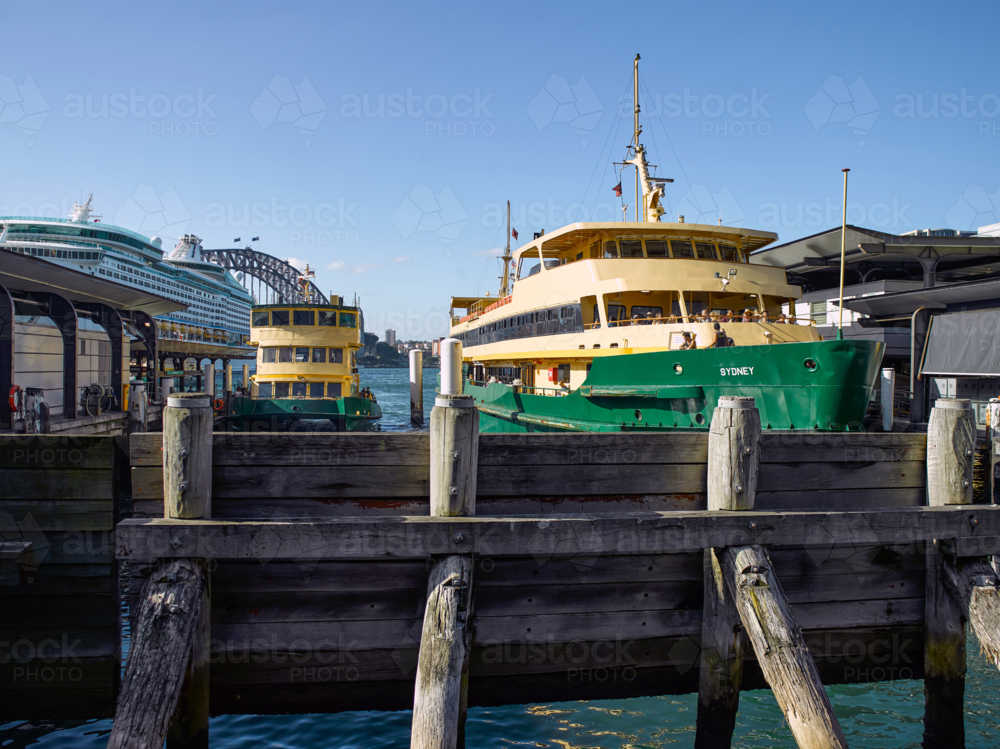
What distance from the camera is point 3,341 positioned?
46.0ft

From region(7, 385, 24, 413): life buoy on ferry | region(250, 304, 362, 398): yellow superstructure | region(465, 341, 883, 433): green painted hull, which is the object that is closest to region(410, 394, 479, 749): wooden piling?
region(465, 341, 883, 433): green painted hull

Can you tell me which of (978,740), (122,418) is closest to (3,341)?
(122,418)

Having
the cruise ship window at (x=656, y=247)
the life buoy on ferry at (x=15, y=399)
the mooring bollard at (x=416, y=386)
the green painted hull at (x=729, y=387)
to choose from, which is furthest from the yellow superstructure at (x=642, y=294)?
the life buoy on ferry at (x=15, y=399)

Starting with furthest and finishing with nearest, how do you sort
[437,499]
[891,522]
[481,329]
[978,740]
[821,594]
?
[481,329], [978,740], [821,594], [891,522], [437,499]

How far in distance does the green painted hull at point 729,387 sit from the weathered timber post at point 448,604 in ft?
21.9

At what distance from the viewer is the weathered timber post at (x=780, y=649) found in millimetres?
3422

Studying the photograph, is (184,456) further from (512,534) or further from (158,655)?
(512,534)

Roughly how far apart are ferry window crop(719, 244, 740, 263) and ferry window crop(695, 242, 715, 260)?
12.4 inches

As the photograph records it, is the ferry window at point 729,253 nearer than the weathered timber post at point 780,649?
No

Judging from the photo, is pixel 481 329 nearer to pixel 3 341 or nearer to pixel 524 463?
pixel 3 341

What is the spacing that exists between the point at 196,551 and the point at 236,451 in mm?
707

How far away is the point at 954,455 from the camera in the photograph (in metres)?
4.62

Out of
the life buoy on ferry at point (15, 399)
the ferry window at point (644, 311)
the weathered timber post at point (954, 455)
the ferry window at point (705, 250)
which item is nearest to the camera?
the weathered timber post at point (954, 455)

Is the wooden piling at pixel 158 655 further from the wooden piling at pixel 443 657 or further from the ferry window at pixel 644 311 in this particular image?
the ferry window at pixel 644 311
